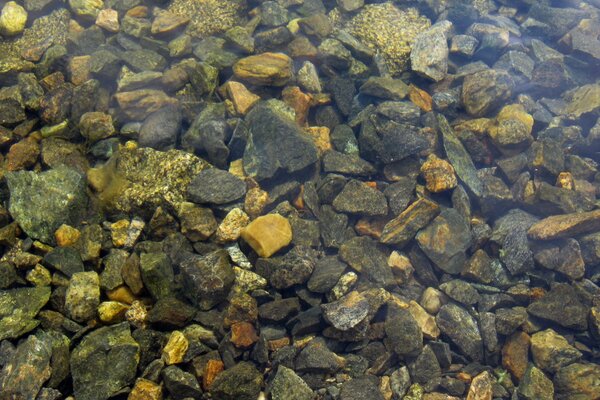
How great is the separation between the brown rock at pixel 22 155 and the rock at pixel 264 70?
2623 millimetres

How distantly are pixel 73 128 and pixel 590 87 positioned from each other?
22.6ft

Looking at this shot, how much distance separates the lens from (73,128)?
575 cm

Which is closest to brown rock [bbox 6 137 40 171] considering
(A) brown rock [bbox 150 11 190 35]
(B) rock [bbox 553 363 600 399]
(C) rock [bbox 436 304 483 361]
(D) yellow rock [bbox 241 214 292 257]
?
(A) brown rock [bbox 150 11 190 35]

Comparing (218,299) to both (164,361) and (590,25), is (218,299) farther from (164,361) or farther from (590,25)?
(590,25)

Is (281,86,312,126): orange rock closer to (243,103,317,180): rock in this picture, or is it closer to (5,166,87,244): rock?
(243,103,317,180): rock

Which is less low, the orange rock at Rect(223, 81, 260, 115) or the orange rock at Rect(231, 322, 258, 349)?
the orange rock at Rect(223, 81, 260, 115)

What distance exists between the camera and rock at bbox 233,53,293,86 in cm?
602

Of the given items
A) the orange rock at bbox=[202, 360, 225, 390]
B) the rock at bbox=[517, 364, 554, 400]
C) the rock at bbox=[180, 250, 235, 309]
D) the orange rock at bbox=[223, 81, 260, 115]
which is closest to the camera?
the orange rock at bbox=[202, 360, 225, 390]

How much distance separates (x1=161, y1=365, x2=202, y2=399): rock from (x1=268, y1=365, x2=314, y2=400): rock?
0.63m

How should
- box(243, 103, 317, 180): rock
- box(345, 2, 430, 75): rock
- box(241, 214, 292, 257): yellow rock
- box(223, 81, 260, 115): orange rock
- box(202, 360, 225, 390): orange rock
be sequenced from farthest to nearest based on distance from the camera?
box(345, 2, 430, 75): rock, box(223, 81, 260, 115): orange rock, box(243, 103, 317, 180): rock, box(241, 214, 292, 257): yellow rock, box(202, 360, 225, 390): orange rock

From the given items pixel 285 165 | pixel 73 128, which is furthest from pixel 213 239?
pixel 73 128

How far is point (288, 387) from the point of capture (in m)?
4.00

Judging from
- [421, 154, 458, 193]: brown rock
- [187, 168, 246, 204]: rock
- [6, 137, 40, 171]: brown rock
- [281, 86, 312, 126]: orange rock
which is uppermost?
[281, 86, 312, 126]: orange rock

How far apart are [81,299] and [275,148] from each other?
2522 mm
